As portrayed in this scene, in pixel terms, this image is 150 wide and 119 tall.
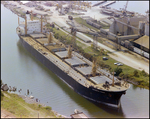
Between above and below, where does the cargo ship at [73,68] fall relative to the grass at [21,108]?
above

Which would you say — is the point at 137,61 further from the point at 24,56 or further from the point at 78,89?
the point at 24,56

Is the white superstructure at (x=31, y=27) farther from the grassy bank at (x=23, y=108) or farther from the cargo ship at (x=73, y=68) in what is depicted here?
the grassy bank at (x=23, y=108)

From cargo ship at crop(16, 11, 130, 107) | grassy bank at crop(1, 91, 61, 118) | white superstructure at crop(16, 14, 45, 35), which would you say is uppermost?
white superstructure at crop(16, 14, 45, 35)

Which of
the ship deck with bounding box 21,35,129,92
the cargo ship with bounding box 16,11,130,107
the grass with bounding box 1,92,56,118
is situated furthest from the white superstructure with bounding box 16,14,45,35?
the grass with bounding box 1,92,56,118

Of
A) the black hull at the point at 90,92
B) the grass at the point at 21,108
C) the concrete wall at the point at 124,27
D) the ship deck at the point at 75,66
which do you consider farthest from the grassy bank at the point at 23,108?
the concrete wall at the point at 124,27

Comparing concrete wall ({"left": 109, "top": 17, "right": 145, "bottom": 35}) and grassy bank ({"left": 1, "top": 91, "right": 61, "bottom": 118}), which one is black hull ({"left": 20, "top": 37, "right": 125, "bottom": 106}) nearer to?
grassy bank ({"left": 1, "top": 91, "right": 61, "bottom": 118})

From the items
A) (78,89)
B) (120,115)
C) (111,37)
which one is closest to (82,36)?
(111,37)
